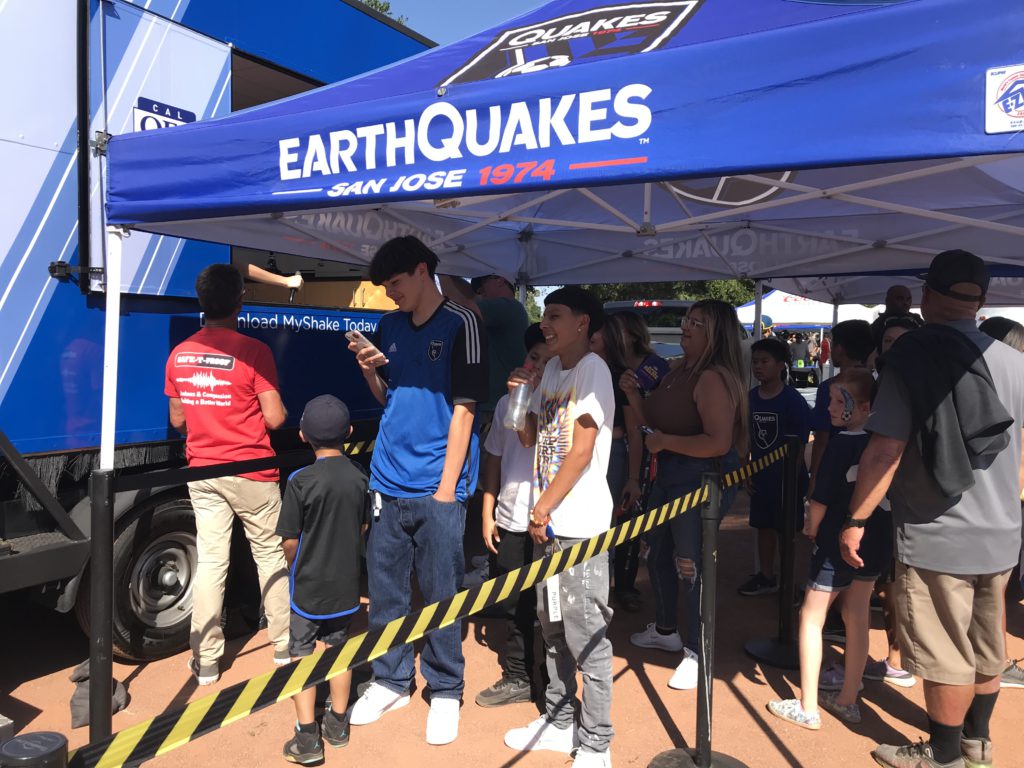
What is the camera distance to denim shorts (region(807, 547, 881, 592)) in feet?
10.3

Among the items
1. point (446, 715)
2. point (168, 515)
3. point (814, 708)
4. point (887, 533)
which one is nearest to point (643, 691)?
point (814, 708)

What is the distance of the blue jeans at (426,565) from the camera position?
3006mm

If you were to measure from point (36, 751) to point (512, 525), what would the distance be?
7.08 ft

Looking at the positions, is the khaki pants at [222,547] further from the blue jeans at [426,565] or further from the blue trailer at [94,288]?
the blue jeans at [426,565]

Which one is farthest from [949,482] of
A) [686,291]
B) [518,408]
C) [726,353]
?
[686,291]

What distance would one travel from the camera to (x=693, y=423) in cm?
348

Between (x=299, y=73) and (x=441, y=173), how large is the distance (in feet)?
7.78

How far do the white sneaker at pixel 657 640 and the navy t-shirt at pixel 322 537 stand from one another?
178 cm

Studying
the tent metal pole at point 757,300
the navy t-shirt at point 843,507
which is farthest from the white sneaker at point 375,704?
the tent metal pole at point 757,300

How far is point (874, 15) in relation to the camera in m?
1.90

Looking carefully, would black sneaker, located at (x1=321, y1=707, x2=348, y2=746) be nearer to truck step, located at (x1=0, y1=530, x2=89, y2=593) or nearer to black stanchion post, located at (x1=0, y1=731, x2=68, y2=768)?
truck step, located at (x1=0, y1=530, x2=89, y2=593)

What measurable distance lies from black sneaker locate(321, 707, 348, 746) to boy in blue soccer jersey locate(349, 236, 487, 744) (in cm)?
14

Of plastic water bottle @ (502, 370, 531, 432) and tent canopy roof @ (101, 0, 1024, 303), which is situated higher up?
tent canopy roof @ (101, 0, 1024, 303)

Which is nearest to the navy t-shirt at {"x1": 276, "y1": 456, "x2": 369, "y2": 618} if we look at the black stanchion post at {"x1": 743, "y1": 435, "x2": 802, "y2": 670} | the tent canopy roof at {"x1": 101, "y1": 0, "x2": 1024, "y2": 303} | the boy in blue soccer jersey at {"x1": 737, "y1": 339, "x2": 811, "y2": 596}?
the tent canopy roof at {"x1": 101, "y1": 0, "x2": 1024, "y2": 303}
